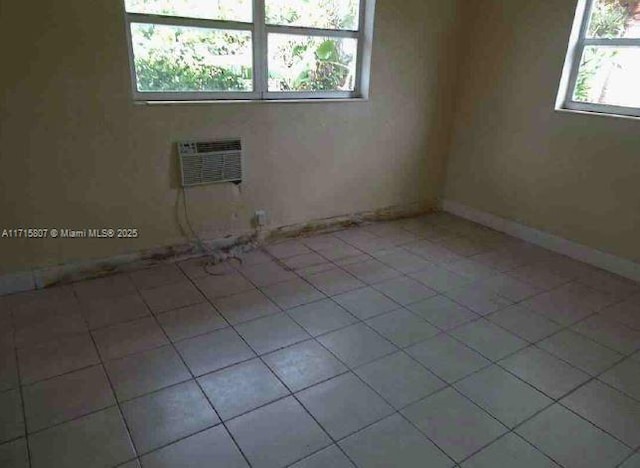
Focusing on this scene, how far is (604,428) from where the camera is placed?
1.80 metres

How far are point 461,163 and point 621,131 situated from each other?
132 centimetres

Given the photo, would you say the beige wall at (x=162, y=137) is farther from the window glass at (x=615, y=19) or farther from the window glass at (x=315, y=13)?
the window glass at (x=615, y=19)

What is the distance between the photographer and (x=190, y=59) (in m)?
2.81

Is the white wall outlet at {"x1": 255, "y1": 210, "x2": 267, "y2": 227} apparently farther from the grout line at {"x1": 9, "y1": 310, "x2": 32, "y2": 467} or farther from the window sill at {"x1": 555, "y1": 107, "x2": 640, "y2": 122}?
the window sill at {"x1": 555, "y1": 107, "x2": 640, "y2": 122}

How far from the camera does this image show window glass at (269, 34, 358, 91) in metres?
3.11

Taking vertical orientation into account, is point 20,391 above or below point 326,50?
below

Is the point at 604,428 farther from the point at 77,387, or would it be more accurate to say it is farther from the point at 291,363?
the point at 77,387

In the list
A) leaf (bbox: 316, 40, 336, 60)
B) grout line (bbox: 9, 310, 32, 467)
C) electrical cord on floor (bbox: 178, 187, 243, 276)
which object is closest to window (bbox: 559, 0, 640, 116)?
leaf (bbox: 316, 40, 336, 60)

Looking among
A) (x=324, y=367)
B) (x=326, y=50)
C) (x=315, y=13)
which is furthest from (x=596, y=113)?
(x=324, y=367)

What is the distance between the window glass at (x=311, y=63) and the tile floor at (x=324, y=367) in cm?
127

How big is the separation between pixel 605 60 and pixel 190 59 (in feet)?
9.01

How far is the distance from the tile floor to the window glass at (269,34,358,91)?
50.0 inches

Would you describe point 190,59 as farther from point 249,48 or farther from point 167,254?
→ point 167,254

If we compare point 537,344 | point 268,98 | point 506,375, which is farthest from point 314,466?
point 268,98
